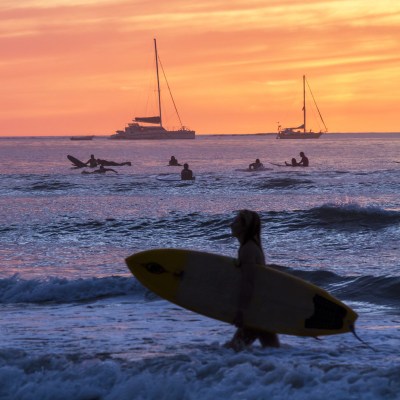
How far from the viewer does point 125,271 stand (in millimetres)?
14398

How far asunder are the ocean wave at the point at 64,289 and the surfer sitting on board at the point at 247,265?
165 inches

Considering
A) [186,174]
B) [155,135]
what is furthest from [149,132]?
[186,174]

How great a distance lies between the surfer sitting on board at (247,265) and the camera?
7.76 m

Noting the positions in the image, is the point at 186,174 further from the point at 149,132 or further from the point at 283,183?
the point at 149,132

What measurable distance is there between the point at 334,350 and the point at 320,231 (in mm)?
13751

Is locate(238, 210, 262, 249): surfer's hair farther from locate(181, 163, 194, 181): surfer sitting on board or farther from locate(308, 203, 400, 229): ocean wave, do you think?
locate(181, 163, 194, 181): surfer sitting on board

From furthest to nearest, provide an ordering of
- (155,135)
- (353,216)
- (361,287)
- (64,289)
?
(155,135) → (353,216) → (361,287) → (64,289)

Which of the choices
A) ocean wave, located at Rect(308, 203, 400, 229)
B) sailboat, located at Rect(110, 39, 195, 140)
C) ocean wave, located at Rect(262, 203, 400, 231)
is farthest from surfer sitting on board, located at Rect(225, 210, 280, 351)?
sailboat, located at Rect(110, 39, 195, 140)

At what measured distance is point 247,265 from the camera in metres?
7.90

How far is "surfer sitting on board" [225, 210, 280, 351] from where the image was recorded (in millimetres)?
7758

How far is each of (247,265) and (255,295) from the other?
0.32m

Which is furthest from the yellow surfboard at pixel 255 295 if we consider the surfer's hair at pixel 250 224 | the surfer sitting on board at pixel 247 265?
the surfer's hair at pixel 250 224


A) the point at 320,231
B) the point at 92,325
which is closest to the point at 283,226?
the point at 320,231

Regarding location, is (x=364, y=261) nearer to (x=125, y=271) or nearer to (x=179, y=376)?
(x=125, y=271)
